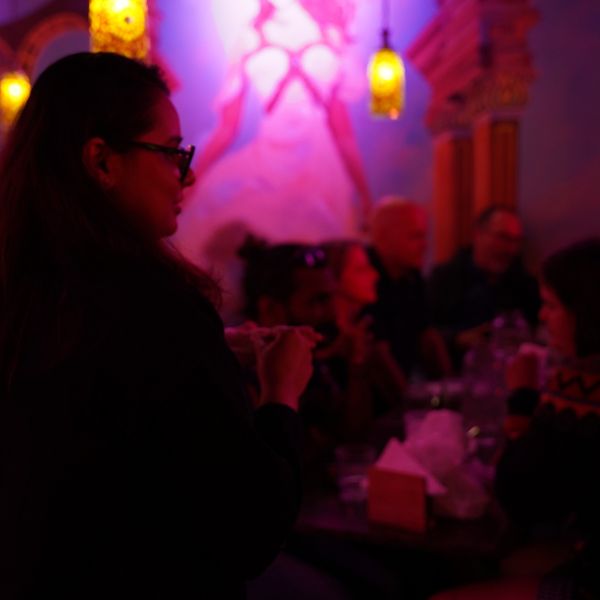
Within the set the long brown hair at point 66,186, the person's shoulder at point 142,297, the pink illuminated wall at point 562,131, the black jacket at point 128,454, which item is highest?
the pink illuminated wall at point 562,131

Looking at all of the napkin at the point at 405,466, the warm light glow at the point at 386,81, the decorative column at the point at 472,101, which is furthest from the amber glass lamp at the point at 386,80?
the napkin at the point at 405,466

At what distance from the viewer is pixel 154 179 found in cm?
104

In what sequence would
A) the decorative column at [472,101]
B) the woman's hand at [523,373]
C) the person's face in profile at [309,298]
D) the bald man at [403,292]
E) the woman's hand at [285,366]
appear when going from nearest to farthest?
the woman's hand at [285,366] < the woman's hand at [523,373] < the person's face in profile at [309,298] < the bald man at [403,292] < the decorative column at [472,101]

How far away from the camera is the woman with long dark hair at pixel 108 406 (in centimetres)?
89

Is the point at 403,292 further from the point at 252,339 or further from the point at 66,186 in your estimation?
the point at 66,186

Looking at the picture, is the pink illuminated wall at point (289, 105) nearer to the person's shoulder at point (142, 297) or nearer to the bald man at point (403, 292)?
the bald man at point (403, 292)

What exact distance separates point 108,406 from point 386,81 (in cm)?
385

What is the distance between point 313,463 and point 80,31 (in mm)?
4454

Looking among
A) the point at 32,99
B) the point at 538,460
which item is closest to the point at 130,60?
the point at 32,99

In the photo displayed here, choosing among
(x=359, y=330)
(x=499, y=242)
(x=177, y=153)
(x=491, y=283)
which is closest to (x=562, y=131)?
(x=499, y=242)

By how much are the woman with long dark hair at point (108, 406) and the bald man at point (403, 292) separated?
2487 mm

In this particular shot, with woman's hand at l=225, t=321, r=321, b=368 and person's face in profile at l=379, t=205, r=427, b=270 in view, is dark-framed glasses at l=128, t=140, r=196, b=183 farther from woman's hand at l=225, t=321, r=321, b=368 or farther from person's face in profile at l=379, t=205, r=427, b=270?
person's face in profile at l=379, t=205, r=427, b=270

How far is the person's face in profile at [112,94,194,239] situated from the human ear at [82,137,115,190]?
0.01 metres

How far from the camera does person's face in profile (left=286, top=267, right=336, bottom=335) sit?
230cm
